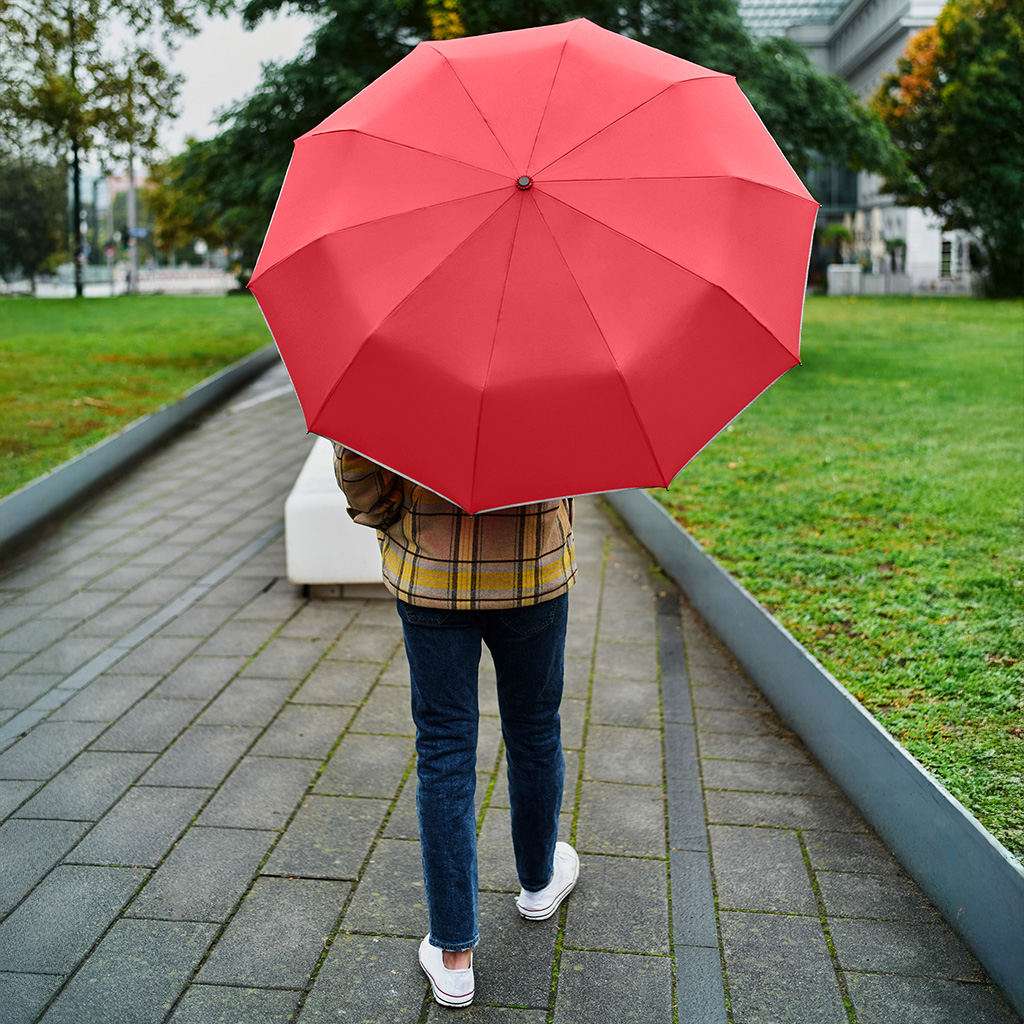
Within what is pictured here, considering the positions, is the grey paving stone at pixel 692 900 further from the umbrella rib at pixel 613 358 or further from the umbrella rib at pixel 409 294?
the umbrella rib at pixel 409 294

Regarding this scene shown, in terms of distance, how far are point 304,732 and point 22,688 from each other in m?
1.36

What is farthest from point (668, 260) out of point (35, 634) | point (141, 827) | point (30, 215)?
point (30, 215)

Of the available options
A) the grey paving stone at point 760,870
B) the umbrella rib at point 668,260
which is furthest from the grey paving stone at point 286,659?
the umbrella rib at point 668,260

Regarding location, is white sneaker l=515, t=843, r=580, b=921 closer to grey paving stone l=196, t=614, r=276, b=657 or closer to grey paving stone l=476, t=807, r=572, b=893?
grey paving stone l=476, t=807, r=572, b=893

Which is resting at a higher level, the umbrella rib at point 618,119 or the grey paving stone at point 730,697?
the umbrella rib at point 618,119

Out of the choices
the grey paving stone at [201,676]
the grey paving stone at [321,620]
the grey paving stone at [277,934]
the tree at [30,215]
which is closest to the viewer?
the grey paving stone at [277,934]

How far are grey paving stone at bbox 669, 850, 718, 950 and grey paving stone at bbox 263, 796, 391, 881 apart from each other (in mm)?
962

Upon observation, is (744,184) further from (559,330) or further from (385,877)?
(385,877)

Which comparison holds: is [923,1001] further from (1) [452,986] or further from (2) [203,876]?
(2) [203,876]

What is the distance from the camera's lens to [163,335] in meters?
17.8

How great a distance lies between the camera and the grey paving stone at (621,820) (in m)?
3.38

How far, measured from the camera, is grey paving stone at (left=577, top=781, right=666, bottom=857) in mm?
3379

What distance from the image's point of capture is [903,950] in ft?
9.32

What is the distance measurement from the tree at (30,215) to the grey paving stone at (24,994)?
1982 inches
